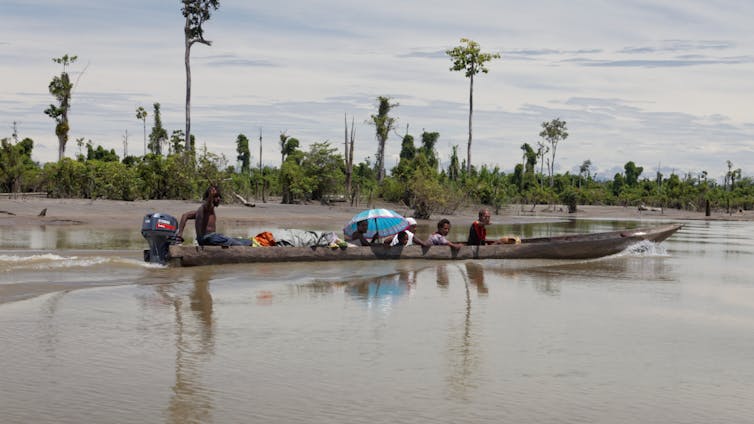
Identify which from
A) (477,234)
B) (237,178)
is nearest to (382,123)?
(237,178)

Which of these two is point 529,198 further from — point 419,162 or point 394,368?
point 394,368

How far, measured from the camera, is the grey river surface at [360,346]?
5.89m

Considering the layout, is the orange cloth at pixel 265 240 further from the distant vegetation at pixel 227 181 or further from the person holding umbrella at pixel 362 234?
the distant vegetation at pixel 227 181

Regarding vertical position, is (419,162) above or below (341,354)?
above

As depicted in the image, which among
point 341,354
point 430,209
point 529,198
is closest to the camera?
point 341,354

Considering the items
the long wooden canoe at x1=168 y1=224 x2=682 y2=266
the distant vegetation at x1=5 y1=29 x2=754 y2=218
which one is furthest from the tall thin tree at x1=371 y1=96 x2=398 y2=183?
the long wooden canoe at x1=168 y1=224 x2=682 y2=266

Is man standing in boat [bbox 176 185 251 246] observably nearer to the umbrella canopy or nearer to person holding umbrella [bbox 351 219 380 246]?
person holding umbrella [bbox 351 219 380 246]

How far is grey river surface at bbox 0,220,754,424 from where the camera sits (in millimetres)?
5891

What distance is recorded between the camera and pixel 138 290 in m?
11.3

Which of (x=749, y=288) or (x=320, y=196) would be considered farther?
(x=320, y=196)

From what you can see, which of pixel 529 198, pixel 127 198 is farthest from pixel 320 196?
pixel 529 198

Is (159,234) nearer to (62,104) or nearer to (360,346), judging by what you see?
(360,346)

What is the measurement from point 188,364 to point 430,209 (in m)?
32.6

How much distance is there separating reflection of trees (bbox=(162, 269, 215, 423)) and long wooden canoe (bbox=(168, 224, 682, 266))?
208 cm
